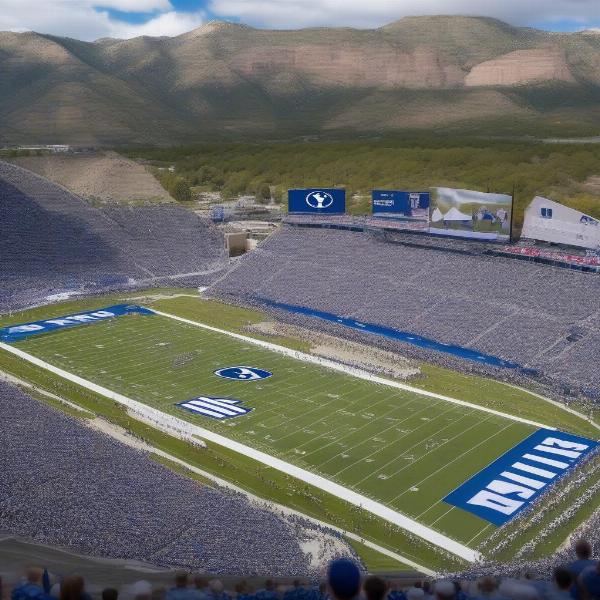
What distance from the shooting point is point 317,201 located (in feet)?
155

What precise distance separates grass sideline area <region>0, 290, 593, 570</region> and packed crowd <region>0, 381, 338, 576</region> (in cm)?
118

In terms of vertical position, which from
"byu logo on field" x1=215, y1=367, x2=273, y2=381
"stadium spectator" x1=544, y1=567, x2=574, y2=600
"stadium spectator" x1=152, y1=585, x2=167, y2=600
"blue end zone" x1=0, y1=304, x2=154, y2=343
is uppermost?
"stadium spectator" x1=544, y1=567, x2=574, y2=600

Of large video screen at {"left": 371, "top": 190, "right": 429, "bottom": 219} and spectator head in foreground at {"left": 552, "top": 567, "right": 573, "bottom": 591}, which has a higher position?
spectator head in foreground at {"left": 552, "top": 567, "right": 573, "bottom": 591}

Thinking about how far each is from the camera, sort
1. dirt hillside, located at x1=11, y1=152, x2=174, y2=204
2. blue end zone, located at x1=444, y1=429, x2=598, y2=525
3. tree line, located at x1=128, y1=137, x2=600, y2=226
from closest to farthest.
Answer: blue end zone, located at x1=444, y1=429, x2=598, y2=525
tree line, located at x1=128, y1=137, x2=600, y2=226
dirt hillside, located at x1=11, y1=152, x2=174, y2=204

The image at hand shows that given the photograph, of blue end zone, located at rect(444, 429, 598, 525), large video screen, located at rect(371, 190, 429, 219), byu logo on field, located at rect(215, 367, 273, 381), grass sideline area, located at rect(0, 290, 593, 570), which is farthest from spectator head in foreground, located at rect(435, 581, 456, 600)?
large video screen, located at rect(371, 190, 429, 219)

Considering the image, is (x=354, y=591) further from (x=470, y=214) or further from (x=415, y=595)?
(x=470, y=214)

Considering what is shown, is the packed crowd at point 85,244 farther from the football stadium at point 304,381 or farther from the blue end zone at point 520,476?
the blue end zone at point 520,476

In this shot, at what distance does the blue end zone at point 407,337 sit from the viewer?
2912 centimetres

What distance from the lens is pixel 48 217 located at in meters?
51.6

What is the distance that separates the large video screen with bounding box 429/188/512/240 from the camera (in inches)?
1394

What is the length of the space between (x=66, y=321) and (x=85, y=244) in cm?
1497

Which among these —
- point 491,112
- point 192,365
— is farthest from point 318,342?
point 491,112

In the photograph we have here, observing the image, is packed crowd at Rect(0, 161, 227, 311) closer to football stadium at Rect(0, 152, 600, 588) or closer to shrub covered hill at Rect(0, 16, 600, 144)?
football stadium at Rect(0, 152, 600, 588)

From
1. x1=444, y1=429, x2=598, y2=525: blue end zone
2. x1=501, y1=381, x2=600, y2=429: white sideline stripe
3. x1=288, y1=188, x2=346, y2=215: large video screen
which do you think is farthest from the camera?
x1=288, y1=188, x2=346, y2=215: large video screen
